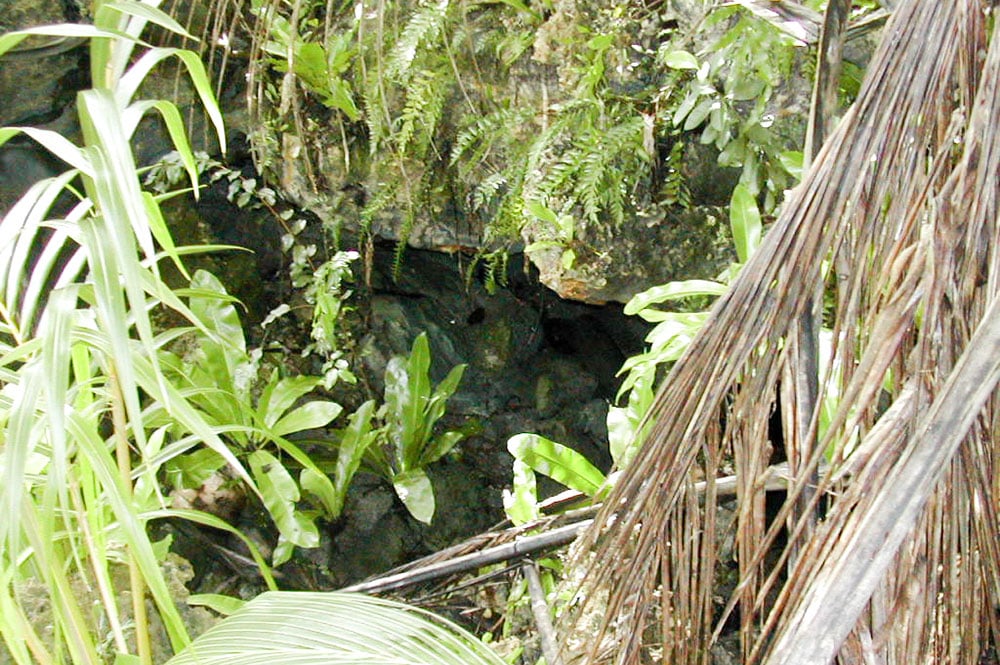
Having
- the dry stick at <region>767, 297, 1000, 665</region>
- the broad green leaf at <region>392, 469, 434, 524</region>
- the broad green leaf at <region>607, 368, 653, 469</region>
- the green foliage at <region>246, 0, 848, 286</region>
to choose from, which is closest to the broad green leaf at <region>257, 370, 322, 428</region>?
the broad green leaf at <region>392, 469, 434, 524</region>

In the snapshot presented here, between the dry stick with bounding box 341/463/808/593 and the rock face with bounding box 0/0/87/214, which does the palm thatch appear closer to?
the dry stick with bounding box 341/463/808/593

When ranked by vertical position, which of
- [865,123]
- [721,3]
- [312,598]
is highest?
[721,3]

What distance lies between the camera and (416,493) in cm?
264

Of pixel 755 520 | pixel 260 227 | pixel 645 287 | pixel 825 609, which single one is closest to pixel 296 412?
pixel 260 227

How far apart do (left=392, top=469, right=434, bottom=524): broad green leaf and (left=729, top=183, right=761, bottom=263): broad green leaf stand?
1374 mm

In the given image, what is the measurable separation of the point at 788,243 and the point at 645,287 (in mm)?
1467

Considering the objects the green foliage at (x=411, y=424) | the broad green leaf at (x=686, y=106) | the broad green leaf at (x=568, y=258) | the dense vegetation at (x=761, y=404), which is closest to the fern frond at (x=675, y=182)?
the broad green leaf at (x=686, y=106)

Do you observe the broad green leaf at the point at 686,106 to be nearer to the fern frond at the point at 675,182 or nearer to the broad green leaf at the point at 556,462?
the fern frond at the point at 675,182

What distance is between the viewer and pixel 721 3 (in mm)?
1565

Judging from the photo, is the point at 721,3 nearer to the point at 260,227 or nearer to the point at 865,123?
the point at 865,123

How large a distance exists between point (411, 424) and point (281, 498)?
0.51 metres

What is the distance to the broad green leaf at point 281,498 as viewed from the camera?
2291mm

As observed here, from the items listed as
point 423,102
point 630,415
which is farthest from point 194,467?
point 630,415

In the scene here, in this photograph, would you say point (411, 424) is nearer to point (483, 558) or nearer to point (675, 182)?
point (675, 182)
